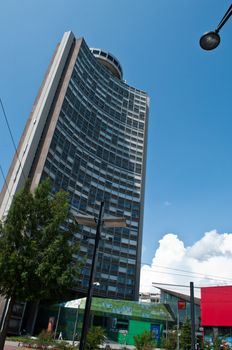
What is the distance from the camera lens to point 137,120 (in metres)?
85.7

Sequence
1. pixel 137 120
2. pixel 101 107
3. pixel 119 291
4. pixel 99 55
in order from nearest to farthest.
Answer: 1. pixel 119 291
2. pixel 101 107
3. pixel 137 120
4. pixel 99 55

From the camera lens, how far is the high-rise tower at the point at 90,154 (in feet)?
186

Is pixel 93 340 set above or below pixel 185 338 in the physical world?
below

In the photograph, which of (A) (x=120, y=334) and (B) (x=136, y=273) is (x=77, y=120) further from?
(A) (x=120, y=334)

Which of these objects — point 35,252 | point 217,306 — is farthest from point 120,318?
point 35,252

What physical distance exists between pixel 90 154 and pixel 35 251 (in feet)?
176

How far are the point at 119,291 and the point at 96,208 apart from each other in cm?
1732

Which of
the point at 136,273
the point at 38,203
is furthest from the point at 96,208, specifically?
the point at 38,203

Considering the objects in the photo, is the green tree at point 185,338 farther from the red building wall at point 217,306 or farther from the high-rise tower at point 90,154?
the high-rise tower at point 90,154

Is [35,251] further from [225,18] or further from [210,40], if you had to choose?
[225,18]

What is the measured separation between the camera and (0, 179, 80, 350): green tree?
14727mm

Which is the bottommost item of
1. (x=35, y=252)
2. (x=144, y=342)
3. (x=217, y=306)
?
(x=144, y=342)

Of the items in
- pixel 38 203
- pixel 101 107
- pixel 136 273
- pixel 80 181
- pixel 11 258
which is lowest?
pixel 11 258

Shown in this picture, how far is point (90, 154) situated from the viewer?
68.2 meters
